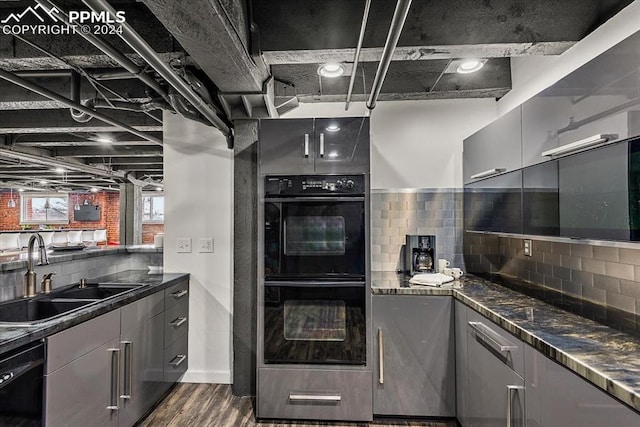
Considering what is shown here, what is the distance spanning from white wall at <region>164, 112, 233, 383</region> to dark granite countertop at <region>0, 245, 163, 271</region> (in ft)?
1.95

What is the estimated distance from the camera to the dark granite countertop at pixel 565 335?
108cm

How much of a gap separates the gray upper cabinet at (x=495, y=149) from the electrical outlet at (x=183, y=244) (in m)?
2.45

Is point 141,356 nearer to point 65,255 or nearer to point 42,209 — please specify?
point 65,255

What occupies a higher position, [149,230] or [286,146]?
[286,146]

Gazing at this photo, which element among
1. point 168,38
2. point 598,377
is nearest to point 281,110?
point 168,38

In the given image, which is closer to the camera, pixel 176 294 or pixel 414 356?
pixel 414 356

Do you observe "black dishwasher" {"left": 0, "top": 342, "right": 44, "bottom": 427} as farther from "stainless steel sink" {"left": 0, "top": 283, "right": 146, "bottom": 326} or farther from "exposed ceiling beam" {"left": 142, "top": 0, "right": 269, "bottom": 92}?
"exposed ceiling beam" {"left": 142, "top": 0, "right": 269, "bottom": 92}

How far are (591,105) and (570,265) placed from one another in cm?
112

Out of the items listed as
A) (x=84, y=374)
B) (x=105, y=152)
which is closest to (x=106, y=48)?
(x=84, y=374)

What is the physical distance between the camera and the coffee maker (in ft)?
9.43

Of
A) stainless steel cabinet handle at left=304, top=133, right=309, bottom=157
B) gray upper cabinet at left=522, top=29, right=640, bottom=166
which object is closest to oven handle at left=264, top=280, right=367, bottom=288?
stainless steel cabinet handle at left=304, top=133, right=309, bottom=157

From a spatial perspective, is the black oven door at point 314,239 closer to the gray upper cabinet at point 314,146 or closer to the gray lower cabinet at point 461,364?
the gray upper cabinet at point 314,146

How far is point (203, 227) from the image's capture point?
3.09 meters

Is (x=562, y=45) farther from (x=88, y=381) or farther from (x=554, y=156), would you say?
(x=88, y=381)
